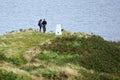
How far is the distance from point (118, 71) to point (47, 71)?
8.24m

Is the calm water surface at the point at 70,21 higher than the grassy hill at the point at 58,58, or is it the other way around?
the grassy hill at the point at 58,58

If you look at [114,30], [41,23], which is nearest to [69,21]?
[114,30]

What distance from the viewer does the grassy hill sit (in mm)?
27047

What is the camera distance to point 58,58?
34.5 metres

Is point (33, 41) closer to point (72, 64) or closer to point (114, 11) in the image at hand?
point (72, 64)

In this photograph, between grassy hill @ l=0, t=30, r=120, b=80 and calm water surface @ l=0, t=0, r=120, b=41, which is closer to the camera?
grassy hill @ l=0, t=30, r=120, b=80

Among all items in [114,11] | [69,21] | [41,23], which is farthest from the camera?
[114,11]

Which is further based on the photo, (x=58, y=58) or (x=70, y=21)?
(x=70, y=21)

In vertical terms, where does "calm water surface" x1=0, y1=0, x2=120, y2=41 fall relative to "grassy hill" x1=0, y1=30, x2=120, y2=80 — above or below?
below

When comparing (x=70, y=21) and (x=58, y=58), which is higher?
(x=58, y=58)

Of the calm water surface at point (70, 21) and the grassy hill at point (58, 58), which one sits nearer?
the grassy hill at point (58, 58)

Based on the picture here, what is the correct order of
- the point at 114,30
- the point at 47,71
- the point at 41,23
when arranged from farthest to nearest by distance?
1. the point at 114,30
2. the point at 41,23
3. the point at 47,71

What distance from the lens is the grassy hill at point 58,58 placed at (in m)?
27.0

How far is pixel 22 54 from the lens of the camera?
36469mm
